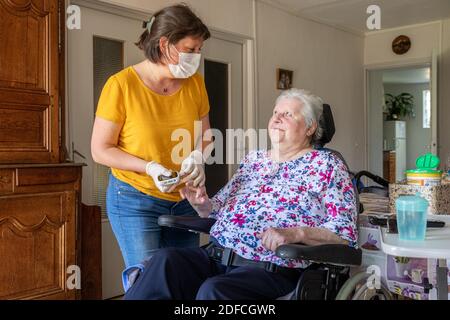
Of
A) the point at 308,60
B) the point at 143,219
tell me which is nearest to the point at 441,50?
the point at 308,60

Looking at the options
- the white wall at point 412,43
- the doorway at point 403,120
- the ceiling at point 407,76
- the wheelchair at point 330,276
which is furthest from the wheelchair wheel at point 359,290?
the ceiling at point 407,76

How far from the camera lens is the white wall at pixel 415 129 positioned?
29.2 ft

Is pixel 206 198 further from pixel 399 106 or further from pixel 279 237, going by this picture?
pixel 399 106

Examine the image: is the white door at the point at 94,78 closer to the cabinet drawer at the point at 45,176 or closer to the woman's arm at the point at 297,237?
the cabinet drawer at the point at 45,176

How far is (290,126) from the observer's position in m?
1.64

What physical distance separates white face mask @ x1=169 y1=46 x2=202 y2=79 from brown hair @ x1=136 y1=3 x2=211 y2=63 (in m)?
0.06

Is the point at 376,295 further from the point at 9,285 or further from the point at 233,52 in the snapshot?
the point at 233,52

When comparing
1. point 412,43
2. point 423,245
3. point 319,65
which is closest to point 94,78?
point 423,245

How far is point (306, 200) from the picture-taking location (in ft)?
4.91

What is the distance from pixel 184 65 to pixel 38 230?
1096 millimetres

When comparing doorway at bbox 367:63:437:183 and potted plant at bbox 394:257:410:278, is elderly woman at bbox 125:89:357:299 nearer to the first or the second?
potted plant at bbox 394:257:410:278

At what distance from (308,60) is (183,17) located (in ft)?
10.4

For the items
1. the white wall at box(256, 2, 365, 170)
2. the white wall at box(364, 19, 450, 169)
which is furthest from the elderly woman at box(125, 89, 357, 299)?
the white wall at box(364, 19, 450, 169)

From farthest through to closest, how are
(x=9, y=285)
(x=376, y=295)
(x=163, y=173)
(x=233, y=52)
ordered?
(x=233, y=52) < (x=9, y=285) < (x=163, y=173) < (x=376, y=295)
